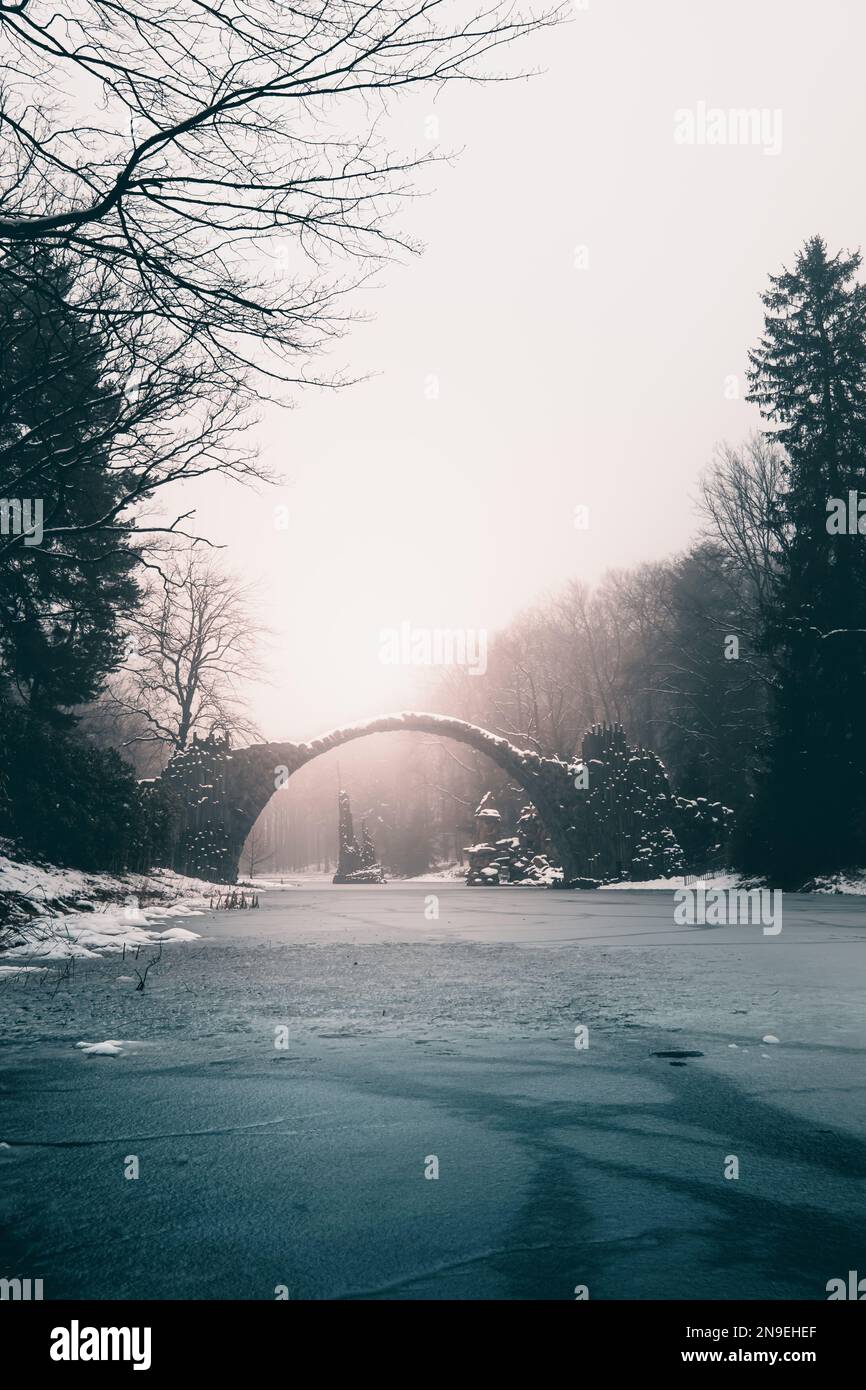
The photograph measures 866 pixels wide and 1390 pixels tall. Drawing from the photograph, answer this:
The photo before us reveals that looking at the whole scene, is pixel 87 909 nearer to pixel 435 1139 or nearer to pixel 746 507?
pixel 435 1139

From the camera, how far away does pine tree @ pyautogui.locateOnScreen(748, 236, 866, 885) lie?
21984mm

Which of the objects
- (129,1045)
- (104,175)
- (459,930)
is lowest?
(459,930)

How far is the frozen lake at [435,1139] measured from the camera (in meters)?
2.22

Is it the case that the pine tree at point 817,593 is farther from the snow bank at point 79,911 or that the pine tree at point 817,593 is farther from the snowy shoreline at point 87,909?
the snow bank at point 79,911

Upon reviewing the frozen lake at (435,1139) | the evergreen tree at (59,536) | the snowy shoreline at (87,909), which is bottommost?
the snowy shoreline at (87,909)

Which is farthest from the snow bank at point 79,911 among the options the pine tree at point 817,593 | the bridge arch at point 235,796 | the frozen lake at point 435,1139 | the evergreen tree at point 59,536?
the pine tree at point 817,593

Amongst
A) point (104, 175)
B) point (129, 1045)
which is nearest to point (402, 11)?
point (104, 175)

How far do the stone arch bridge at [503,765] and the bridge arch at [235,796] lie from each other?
0.03m

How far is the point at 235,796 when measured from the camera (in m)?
24.8

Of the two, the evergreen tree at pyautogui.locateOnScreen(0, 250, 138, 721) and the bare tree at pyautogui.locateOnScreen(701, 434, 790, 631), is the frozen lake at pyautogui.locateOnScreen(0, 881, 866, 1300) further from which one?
the bare tree at pyautogui.locateOnScreen(701, 434, 790, 631)

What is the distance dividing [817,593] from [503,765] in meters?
10.1
